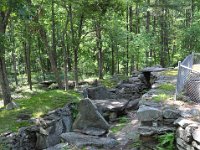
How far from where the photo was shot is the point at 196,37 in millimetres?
22391

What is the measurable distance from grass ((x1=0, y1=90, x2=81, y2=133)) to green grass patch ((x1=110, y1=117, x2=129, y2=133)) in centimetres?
180

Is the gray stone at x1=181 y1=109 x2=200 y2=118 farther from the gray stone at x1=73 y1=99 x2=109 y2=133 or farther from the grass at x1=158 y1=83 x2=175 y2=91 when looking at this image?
the grass at x1=158 y1=83 x2=175 y2=91

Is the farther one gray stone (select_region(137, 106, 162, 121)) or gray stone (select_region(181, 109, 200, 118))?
gray stone (select_region(137, 106, 162, 121))

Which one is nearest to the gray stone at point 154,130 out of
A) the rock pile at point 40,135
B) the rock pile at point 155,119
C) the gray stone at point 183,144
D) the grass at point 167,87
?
the rock pile at point 155,119

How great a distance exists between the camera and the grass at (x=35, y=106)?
8945 millimetres

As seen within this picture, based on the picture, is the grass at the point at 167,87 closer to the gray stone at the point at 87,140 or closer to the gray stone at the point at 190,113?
the gray stone at the point at 190,113

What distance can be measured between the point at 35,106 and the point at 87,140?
10.0ft

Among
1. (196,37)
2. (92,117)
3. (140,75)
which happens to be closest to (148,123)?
(92,117)

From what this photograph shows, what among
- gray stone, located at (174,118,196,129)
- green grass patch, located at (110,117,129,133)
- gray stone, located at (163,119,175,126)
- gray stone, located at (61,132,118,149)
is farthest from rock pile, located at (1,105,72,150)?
gray stone, located at (174,118,196,129)

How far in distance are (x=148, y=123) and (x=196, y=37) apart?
55.4ft

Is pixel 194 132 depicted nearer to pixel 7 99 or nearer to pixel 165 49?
pixel 7 99

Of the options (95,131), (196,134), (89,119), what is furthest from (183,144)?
(89,119)

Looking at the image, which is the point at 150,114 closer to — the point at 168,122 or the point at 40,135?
the point at 168,122

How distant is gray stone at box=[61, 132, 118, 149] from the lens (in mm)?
7578
